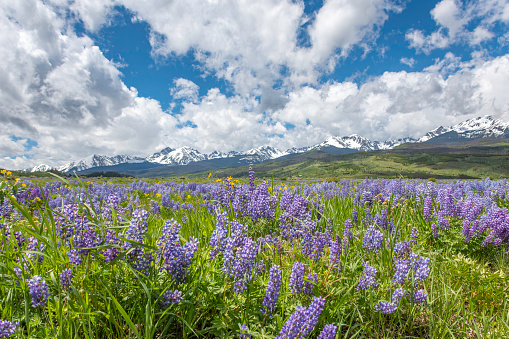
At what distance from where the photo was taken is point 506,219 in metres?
4.89

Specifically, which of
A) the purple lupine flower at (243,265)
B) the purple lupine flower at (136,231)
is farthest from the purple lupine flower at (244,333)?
the purple lupine flower at (136,231)

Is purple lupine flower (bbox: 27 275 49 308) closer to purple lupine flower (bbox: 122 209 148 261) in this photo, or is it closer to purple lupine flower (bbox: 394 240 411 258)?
purple lupine flower (bbox: 122 209 148 261)

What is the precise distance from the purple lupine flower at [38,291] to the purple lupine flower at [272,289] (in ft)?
7.57

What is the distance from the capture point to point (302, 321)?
240cm

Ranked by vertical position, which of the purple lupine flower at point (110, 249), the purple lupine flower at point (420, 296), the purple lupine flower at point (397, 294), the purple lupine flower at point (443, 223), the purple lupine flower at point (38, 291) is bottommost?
the purple lupine flower at point (420, 296)

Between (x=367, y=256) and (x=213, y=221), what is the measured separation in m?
3.81

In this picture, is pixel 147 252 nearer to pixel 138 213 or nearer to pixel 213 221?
pixel 138 213

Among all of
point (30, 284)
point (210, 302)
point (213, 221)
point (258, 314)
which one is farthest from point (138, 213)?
point (213, 221)

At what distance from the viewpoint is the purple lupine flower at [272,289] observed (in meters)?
2.72

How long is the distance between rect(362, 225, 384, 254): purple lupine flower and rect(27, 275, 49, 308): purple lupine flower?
4503mm

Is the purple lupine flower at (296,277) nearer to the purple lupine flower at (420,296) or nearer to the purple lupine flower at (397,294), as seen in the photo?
the purple lupine flower at (397,294)

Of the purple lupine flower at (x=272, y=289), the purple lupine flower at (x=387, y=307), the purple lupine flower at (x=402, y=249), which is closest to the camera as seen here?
the purple lupine flower at (x=272, y=289)

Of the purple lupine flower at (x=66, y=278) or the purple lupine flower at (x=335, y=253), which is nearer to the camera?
the purple lupine flower at (x=66, y=278)

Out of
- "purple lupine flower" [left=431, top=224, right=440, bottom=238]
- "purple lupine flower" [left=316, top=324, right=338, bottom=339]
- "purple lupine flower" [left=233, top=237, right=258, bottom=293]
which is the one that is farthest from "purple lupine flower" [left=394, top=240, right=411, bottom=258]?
"purple lupine flower" [left=233, top=237, right=258, bottom=293]
